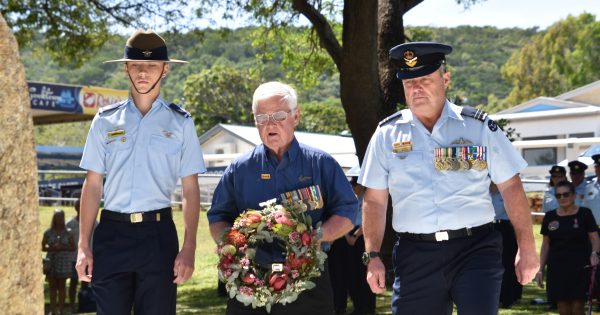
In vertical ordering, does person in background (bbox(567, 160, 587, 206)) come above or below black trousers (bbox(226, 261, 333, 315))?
above

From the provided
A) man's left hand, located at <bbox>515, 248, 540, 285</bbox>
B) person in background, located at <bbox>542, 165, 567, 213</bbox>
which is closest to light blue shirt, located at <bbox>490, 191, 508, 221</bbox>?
person in background, located at <bbox>542, 165, 567, 213</bbox>

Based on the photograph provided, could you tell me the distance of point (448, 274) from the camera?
5.55 metres

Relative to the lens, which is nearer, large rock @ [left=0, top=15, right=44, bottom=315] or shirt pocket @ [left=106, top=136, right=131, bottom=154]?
large rock @ [left=0, top=15, right=44, bottom=315]

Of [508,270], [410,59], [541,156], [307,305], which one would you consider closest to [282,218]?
[307,305]

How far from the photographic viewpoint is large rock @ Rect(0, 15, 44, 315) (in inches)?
108

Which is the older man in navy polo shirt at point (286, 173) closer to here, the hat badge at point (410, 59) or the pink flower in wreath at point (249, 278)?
the pink flower in wreath at point (249, 278)

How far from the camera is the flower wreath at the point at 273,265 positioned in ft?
16.9

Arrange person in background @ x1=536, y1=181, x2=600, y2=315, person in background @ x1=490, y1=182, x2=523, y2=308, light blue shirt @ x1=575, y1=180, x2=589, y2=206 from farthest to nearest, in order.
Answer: light blue shirt @ x1=575, y1=180, x2=589, y2=206 < person in background @ x1=490, y1=182, x2=523, y2=308 < person in background @ x1=536, y1=181, x2=600, y2=315

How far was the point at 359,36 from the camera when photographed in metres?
14.0

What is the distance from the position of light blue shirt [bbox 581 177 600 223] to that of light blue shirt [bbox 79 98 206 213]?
9.25 m

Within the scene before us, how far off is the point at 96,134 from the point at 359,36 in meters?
8.53

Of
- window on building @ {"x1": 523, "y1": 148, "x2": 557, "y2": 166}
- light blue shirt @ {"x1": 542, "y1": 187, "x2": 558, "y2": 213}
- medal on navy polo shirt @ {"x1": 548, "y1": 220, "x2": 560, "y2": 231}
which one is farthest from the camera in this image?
window on building @ {"x1": 523, "y1": 148, "x2": 557, "y2": 166}

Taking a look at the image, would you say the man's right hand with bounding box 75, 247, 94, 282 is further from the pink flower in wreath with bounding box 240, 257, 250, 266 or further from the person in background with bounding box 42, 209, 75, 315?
the person in background with bounding box 42, 209, 75, 315

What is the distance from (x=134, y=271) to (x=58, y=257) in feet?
33.1
